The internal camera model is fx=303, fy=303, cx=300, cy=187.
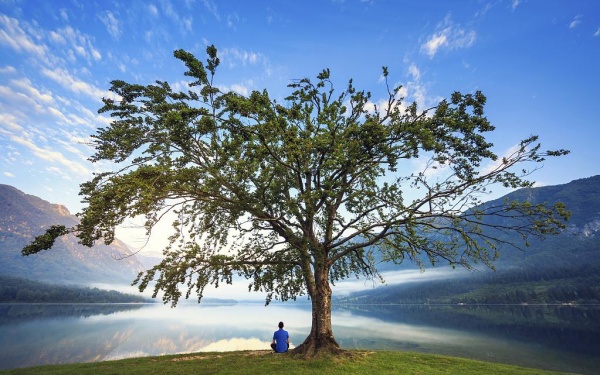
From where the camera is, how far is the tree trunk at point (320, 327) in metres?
20.7

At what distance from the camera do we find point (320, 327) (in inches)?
836

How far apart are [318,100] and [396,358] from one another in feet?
66.2

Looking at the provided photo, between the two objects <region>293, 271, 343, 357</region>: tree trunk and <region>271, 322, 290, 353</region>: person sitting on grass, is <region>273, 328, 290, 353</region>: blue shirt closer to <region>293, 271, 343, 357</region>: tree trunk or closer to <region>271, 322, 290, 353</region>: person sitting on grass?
<region>271, 322, 290, 353</region>: person sitting on grass

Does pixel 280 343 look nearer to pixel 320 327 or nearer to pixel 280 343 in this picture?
pixel 280 343

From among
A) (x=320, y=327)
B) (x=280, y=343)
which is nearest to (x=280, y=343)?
(x=280, y=343)

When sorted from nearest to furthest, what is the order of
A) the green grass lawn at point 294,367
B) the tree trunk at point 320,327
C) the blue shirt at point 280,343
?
the green grass lawn at point 294,367 → the tree trunk at point 320,327 → the blue shirt at point 280,343

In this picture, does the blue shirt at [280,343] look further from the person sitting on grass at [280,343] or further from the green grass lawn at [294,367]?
the green grass lawn at [294,367]

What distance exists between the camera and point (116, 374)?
17984 millimetres

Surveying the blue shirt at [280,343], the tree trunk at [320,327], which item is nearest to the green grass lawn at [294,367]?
the blue shirt at [280,343]

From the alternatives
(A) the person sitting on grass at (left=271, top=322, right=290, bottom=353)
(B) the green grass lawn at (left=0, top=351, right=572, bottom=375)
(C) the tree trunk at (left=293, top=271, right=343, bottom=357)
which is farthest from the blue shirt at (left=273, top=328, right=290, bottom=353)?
(C) the tree trunk at (left=293, top=271, right=343, bottom=357)

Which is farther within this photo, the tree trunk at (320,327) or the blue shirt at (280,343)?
the blue shirt at (280,343)

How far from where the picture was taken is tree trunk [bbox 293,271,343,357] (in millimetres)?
20656

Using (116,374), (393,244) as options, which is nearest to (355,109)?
(393,244)

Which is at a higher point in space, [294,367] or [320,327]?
[320,327]
